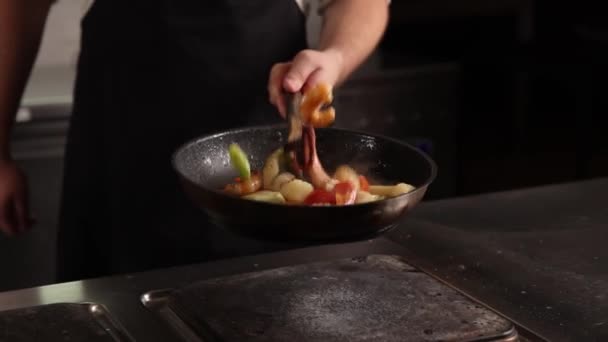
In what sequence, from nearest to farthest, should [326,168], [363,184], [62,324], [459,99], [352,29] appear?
[62,324]
[363,184]
[326,168]
[352,29]
[459,99]

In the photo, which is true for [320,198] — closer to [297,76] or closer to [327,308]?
[327,308]

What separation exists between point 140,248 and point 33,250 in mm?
751

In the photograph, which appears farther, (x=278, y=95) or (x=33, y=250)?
(x=33, y=250)

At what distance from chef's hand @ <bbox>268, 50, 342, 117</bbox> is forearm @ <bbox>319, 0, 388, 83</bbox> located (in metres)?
0.19

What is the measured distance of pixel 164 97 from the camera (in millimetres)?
1607

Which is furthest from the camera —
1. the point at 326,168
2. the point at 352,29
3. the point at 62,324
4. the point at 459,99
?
the point at 459,99

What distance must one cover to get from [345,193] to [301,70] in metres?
0.25

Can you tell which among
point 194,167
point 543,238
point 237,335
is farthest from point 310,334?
point 543,238

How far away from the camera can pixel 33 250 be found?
229 cm

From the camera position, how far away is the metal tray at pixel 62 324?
1041 mm

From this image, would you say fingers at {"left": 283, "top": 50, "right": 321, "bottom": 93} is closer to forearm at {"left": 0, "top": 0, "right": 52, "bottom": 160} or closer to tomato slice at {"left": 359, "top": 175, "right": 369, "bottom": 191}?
tomato slice at {"left": 359, "top": 175, "right": 369, "bottom": 191}

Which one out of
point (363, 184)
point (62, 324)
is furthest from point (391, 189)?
point (62, 324)

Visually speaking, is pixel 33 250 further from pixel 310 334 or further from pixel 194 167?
pixel 310 334

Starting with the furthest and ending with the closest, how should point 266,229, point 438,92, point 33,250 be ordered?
point 438,92
point 33,250
point 266,229
